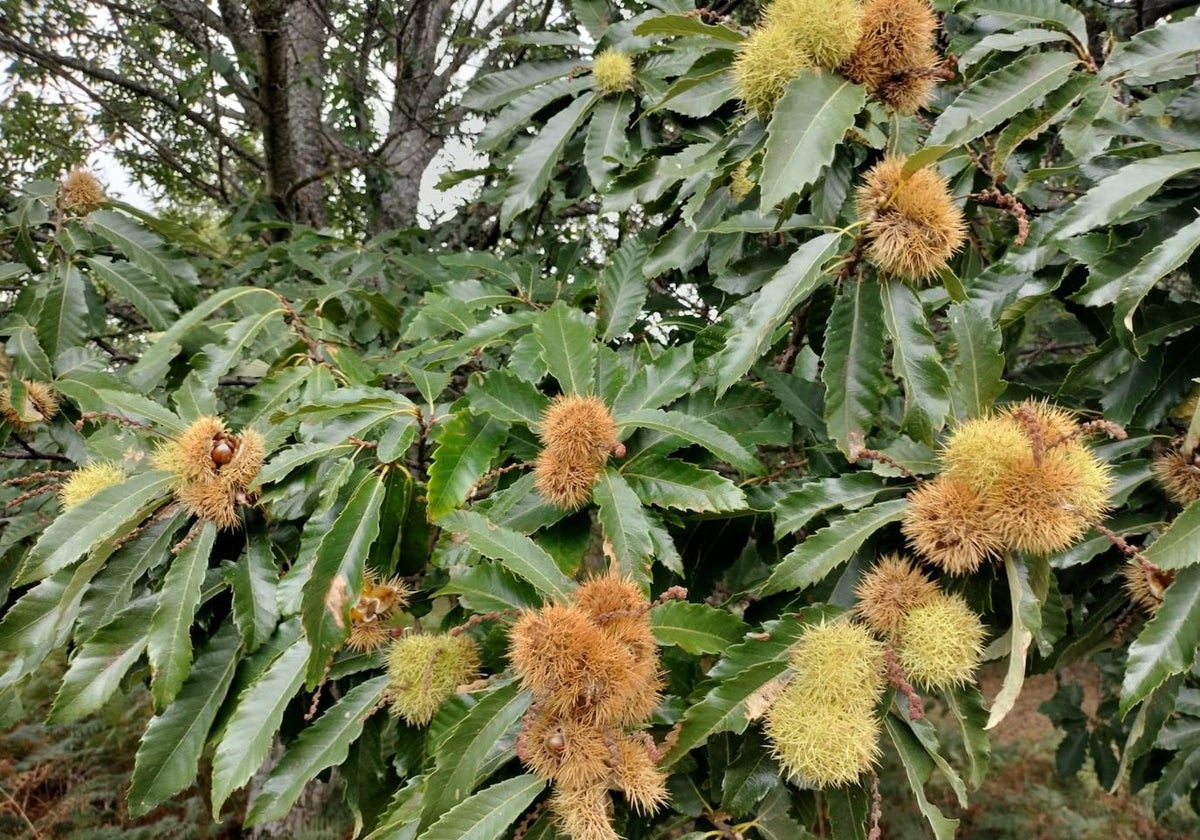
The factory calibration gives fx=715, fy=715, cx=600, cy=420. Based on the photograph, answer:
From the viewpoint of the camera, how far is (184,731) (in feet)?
3.34

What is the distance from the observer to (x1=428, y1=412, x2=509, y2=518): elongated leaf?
0.99 meters

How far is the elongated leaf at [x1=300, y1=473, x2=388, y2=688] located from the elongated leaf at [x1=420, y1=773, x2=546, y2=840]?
0.26 metres

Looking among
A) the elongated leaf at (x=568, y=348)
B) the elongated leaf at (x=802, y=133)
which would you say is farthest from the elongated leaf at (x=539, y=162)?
the elongated leaf at (x=802, y=133)

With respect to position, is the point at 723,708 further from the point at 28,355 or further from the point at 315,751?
the point at 28,355

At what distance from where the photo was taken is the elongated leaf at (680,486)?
0.94 metres

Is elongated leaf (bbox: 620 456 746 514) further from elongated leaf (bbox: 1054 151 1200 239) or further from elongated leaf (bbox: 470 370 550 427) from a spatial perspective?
elongated leaf (bbox: 1054 151 1200 239)

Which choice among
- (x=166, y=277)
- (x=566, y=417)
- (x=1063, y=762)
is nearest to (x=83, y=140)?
(x=166, y=277)

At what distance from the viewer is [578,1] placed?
180 centimetres

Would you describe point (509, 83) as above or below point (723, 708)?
above

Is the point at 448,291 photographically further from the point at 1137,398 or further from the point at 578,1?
the point at 1137,398

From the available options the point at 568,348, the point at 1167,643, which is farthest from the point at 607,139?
the point at 1167,643

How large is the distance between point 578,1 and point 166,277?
123 centimetres

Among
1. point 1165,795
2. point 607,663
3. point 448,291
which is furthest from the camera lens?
point 1165,795

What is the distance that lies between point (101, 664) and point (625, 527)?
0.78 metres
